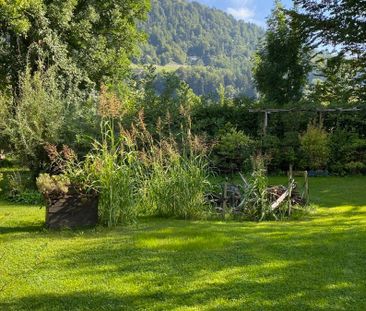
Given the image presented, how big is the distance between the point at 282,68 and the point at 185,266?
64.3 ft

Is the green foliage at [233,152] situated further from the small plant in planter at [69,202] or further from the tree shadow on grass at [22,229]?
the tree shadow on grass at [22,229]

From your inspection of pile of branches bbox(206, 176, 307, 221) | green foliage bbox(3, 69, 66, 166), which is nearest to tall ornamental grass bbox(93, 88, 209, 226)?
pile of branches bbox(206, 176, 307, 221)

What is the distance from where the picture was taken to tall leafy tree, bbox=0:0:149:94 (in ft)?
54.2

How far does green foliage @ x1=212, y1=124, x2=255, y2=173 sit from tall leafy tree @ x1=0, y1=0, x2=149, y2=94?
6.42 m

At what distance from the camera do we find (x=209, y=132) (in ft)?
54.3

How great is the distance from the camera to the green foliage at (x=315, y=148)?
14555mm

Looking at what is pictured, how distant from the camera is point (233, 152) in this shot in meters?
14.5

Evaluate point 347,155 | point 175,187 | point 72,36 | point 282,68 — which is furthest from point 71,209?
point 282,68

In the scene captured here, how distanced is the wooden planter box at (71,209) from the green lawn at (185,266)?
0.26 m

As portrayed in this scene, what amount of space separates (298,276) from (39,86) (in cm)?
864

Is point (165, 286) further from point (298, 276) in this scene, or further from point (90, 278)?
point (298, 276)

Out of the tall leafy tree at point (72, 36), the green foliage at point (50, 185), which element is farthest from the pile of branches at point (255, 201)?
the tall leafy tree at point (72, 36)

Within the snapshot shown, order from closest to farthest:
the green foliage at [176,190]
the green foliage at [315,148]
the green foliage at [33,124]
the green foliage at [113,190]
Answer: the green foliage at [113,190] → the green foliage at [176,190] → the green foliage at [33,124] → the green foliage at [315,148]

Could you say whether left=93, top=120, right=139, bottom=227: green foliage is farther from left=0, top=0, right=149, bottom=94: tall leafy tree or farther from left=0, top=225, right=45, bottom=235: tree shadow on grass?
left=0, top=0, right=149, bottom=94: tall leafy tree
